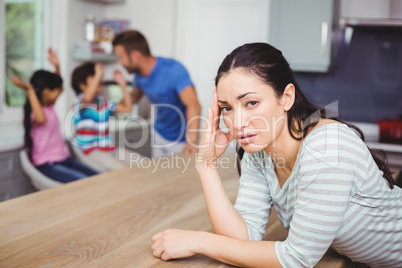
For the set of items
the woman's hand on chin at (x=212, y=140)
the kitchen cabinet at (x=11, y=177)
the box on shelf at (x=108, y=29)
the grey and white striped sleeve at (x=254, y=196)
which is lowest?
the kitchen cabinet at (x=11, y=177)

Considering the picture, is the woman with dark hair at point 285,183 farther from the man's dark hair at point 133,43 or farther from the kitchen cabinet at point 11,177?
the kitchen cabinet at point 11,177

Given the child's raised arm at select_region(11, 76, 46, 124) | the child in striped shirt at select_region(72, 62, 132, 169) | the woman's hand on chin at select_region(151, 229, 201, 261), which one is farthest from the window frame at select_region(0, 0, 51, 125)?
the woman's hand on chin at select_region(151, 229, 201, 261)

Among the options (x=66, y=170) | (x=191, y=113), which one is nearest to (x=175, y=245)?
(x=191, y=113)

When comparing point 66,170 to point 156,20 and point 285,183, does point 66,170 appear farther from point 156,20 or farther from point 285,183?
point 285,183

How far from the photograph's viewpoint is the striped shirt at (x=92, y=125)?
3.47m

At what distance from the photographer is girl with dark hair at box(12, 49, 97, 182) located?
10.1 ft

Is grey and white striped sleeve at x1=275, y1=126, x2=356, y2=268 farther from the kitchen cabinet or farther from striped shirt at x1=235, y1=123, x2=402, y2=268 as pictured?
the kitchen cabinet

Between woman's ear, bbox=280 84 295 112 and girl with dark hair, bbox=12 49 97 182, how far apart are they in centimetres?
206

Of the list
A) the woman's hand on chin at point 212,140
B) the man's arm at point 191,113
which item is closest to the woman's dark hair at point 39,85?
the man's arm at point 191,113

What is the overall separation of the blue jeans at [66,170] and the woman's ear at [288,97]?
6.66ft

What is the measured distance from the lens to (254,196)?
1.35 m

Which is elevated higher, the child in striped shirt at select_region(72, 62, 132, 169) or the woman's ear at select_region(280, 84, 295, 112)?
the woman's ear at select_region(280, 84, 295, 112)

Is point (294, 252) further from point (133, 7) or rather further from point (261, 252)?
point (133, 7)

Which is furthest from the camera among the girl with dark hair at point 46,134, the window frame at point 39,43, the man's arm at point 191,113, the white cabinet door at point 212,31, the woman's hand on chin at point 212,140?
the white cabinet door at point 212,31
